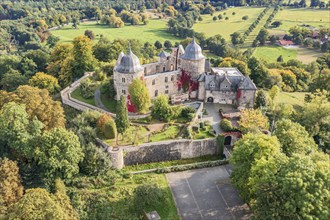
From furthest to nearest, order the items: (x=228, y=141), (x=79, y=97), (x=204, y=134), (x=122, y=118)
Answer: (x=79, y=97) < (x=228, y=141) < (x=204, y=134) < (x=122, y=118)

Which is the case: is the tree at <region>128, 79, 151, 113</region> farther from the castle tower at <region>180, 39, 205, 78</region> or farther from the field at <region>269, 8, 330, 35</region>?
the field at <region>269, 8, 330, 35</region>

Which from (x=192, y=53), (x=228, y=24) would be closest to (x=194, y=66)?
(x=192, y=53)

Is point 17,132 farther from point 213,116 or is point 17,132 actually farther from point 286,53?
point 286,53

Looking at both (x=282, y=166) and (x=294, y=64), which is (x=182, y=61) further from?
(x=294, y=64)

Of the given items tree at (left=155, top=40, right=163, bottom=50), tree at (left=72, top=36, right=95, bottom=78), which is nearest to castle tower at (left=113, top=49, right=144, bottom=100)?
tree at (left=72, top=36, right=95, bottom=78)

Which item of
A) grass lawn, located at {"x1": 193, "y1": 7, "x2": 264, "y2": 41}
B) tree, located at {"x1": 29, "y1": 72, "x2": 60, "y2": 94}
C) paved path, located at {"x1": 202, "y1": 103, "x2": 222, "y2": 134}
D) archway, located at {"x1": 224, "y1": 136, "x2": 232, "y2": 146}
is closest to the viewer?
archway, located at {"x1": 224, "y1": 136, "x2": 232, "y2": 146}
